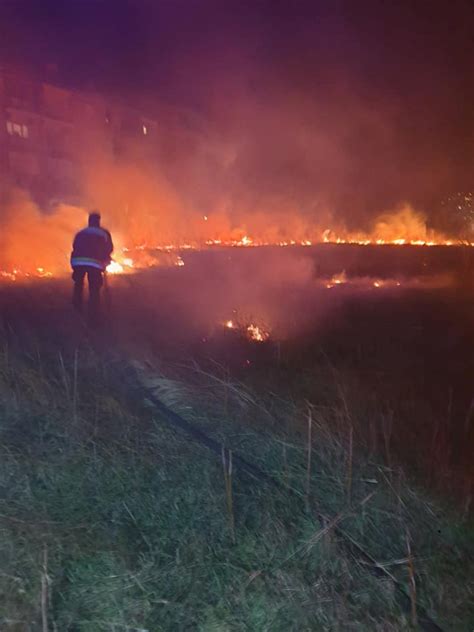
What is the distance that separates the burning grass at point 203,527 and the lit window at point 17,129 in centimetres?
1967

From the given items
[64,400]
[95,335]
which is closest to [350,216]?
[95,335]

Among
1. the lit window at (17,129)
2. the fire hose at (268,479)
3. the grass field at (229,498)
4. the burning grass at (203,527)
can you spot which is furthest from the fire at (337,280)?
the lit window at (17,129)

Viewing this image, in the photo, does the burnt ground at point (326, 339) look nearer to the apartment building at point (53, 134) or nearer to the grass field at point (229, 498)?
the grass field at point (229, 498)

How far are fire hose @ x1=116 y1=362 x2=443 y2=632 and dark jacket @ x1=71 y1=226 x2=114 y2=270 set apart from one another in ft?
8.71

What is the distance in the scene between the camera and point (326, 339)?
7.69m

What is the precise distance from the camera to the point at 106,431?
159 inches

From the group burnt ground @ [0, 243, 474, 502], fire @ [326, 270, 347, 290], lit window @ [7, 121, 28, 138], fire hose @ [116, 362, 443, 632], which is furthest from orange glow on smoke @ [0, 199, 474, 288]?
fire hose @ [116, 362, 443, 632]

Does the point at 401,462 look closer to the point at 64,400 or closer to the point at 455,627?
the point at 455,627

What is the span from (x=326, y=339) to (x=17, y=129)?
19021 mm

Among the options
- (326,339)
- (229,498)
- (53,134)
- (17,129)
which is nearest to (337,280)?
(326,339)

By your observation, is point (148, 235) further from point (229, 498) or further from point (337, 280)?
point (229, 498)

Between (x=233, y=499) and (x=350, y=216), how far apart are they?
3764 cm

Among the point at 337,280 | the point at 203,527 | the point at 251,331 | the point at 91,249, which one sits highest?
the point at 91,249

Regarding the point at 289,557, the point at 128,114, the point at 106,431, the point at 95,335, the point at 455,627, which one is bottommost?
the point at 455,627
